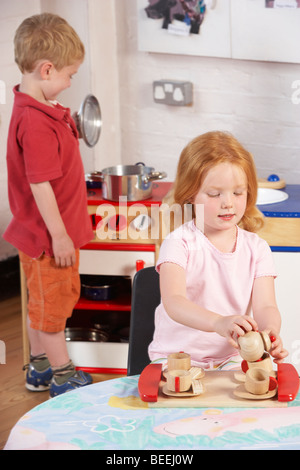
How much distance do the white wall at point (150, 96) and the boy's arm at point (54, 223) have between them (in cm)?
104

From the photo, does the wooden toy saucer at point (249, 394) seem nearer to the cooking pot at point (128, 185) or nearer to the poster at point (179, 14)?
the cooking pot at point (128, 185)

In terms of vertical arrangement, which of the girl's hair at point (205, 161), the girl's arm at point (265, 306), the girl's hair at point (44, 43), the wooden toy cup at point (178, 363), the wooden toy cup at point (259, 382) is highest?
the girl's hair at point (44, 43)

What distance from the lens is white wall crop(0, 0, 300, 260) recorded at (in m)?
3.02

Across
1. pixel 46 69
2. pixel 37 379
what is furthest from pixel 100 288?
pixel 46 69

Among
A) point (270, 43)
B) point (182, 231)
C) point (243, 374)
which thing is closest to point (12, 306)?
point (270, 43)

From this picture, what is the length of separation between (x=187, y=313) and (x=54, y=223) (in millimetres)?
936

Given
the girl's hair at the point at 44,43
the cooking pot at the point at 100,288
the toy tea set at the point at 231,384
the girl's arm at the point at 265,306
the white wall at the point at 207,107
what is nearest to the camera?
the toy tea set at the point at 231,384

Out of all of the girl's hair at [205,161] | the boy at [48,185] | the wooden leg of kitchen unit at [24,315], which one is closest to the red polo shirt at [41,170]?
the boy at [48,185]

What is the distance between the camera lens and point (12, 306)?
356 centimetres

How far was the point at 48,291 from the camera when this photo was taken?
2.50m

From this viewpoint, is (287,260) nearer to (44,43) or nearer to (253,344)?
(44,43)

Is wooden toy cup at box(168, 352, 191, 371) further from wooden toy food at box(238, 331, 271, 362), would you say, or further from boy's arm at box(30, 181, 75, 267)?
boy's arm at box(30, 181, 75, 267)

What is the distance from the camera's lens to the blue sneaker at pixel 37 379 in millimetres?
2713

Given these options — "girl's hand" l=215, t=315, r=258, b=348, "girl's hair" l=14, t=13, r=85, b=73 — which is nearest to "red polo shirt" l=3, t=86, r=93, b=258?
"girl's hair" l=14, t=13, r=85, b=73
